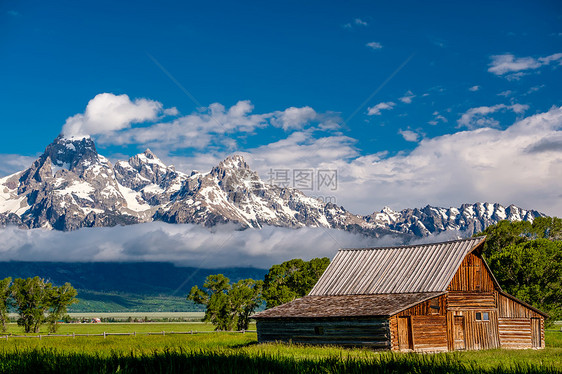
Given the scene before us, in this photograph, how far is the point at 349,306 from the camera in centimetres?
3859

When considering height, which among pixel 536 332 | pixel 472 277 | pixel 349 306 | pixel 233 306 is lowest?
pixel 536 332

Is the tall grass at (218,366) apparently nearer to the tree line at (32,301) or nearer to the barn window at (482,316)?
the barn window at (482,316)

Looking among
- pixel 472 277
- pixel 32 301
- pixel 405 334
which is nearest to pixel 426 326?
pixel 405 334

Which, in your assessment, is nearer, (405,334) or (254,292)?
(405,334)

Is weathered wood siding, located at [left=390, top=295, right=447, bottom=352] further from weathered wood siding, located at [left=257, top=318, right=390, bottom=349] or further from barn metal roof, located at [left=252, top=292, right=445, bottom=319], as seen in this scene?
weathered wood siding, located at [left=257, top=318, right=390, bottom=349]

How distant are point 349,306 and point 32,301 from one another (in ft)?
183

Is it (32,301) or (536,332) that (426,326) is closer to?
(536,332)

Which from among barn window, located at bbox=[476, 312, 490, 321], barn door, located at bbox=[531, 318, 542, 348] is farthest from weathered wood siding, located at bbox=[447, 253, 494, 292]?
barn door, located at bbox=[531, 318, 542, 348]

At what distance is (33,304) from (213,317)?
2580cm

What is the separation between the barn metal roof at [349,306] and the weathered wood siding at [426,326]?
0.71m

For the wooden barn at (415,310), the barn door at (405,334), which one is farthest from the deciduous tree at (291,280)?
the barn door at (405,334)

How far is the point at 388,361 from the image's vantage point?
13.2m

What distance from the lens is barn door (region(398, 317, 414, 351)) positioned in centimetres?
3531

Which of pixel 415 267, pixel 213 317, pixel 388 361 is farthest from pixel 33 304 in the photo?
pixel 388 361
